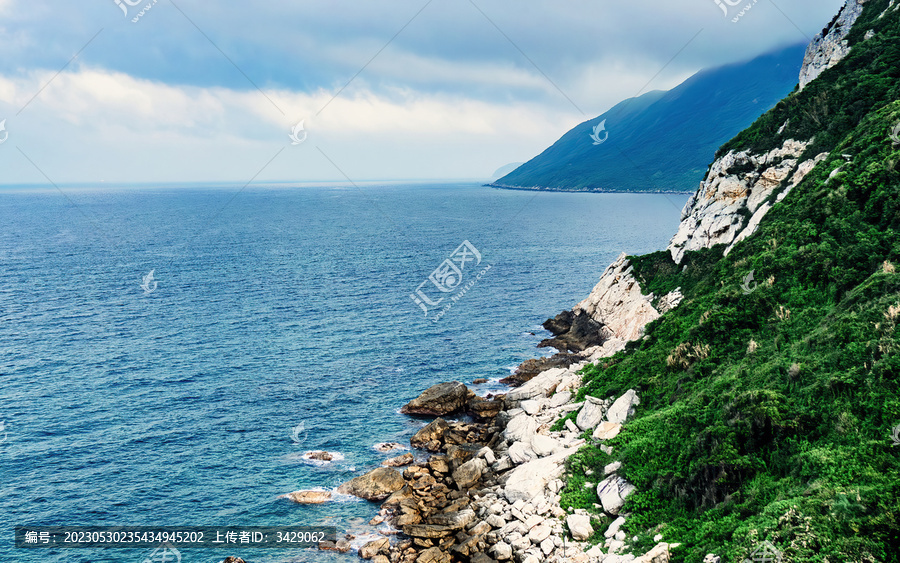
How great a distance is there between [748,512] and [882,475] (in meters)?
4.80

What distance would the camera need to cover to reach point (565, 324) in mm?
72625

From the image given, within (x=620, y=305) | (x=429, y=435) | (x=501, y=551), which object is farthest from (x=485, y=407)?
(x=620, y=305)

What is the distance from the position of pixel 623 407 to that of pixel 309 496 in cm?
2152

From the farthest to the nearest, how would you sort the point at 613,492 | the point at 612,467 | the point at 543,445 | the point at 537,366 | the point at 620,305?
the point at 620,305 → the point at 537,366 → the point at 543,445 → the point at 612,467 → the point at 613,492

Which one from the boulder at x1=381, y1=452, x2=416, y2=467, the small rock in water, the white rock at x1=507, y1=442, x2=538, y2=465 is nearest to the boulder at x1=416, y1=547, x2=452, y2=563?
the white rock at x1=507, y1=442, x2=538, y2=465

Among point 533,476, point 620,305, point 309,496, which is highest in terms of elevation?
point 620,305

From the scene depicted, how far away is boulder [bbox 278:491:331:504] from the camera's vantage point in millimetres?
36594

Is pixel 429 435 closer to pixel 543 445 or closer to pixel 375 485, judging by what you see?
pixel 375 485

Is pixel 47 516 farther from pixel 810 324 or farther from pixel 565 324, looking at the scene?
pixel 565 324

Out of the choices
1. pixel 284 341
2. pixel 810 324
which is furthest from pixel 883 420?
pixel 284 341

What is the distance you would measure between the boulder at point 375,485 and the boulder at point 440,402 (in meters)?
11.2

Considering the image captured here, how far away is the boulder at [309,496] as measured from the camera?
36594mm

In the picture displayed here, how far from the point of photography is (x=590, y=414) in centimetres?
3647

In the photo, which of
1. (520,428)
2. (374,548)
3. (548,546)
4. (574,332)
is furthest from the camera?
(574,332)
